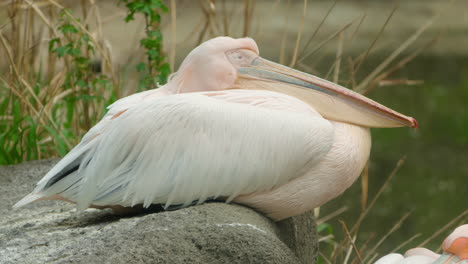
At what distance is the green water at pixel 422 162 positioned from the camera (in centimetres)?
571

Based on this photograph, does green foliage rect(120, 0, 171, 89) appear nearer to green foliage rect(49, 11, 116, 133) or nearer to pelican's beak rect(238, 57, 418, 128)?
green foliage rect(49, 11, 116, 133)

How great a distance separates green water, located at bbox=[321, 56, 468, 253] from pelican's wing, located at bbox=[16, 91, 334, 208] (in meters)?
3.17

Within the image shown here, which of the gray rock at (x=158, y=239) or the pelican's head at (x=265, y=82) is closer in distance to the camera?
the gray rock at (x=158, y=239)

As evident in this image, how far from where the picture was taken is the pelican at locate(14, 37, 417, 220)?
2.24 meters

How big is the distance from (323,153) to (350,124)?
0.75 feet

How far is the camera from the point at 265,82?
2.56 meters

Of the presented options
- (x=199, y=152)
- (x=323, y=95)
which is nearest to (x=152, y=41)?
(x=323, y=95)

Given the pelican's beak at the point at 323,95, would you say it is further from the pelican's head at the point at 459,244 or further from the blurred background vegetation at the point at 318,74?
the blurred background vegetation at the point at 318,74

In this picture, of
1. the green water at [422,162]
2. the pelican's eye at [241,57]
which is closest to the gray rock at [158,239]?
the pelican's eye at [241,57]

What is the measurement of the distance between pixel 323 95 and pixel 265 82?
20cm

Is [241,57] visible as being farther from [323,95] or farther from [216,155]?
[216,155]

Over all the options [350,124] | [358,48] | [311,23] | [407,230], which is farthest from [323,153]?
[311,23]

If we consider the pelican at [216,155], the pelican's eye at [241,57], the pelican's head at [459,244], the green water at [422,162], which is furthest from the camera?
the green water at [422,162]

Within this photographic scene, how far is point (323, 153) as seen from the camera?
2266 millimetres
